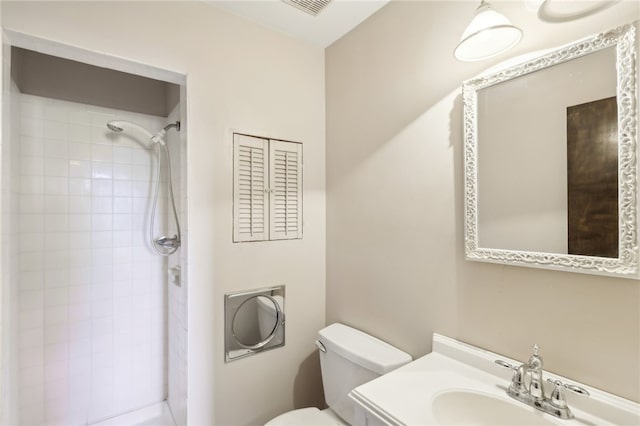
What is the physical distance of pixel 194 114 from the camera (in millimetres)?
1424

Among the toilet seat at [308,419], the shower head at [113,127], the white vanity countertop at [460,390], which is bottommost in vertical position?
the toilet seat at [308,419]

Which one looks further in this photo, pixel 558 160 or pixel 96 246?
pixel 96 246

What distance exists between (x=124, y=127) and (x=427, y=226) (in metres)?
2.06

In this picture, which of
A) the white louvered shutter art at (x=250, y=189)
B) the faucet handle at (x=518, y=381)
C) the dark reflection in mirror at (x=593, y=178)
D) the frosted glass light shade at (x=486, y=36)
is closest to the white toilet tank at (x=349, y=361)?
the faucet handle at (x=518, y=381)

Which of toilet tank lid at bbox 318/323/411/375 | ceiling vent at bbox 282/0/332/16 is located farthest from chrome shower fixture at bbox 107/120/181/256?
toilet tank lid at bbox 318/323/411/375

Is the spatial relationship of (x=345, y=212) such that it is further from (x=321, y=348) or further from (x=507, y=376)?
(x=507, y=376)

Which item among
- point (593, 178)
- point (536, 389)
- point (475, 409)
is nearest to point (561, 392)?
point (536, 389)

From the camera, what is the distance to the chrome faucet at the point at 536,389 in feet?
2.67

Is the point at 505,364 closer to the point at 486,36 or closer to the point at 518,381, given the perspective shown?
the point at 518,381

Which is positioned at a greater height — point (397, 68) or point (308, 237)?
point (397, 68)

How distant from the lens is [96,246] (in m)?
1.93

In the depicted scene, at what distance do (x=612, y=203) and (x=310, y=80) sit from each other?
5.13 feet

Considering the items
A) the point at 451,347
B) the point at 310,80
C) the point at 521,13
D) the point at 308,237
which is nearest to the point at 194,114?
the point at 310,80

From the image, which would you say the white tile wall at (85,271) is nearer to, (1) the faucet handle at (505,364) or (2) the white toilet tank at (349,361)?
(2) the white toilet tank at (349,361)
